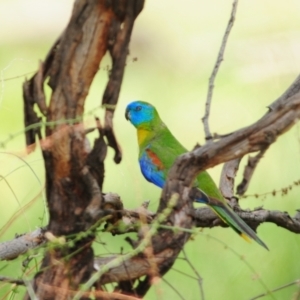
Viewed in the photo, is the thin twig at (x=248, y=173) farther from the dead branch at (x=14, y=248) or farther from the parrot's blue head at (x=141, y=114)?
the dead branch at (x=14, y=248)

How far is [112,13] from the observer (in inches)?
19.6

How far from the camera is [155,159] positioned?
89cm

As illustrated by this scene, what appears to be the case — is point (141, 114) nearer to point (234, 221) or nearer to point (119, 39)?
point (234, 221)

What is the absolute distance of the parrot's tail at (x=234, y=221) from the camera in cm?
74

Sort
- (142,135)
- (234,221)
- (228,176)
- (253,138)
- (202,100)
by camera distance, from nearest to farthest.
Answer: (253,138) → (234,221) → (228,176) → (142,135) → (202,100)

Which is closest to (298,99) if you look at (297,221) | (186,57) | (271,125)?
(271,125)

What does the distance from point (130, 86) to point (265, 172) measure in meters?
0.28

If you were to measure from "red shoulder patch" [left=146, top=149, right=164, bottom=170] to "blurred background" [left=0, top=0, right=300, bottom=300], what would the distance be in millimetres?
36

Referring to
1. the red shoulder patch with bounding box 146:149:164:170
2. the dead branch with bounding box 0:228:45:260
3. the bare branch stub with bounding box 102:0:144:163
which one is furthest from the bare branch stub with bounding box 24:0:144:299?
the red shoulder patch with bounding box 146:149:164:170

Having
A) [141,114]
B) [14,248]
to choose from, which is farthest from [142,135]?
[14,248]

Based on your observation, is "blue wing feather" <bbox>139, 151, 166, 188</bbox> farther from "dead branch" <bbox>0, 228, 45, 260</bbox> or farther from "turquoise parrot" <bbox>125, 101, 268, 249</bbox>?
"dead branch" <bbox>0, 228, 45, 260</bbox>

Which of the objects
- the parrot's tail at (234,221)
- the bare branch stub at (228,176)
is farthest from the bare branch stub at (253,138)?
the bare branch stub at (228,176)

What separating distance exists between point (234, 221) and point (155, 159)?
0.18 meters

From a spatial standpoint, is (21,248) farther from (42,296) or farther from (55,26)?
(55,26)
